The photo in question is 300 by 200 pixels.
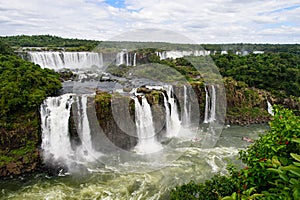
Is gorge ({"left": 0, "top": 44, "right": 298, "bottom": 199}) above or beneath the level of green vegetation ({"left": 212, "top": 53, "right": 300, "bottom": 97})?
beneath

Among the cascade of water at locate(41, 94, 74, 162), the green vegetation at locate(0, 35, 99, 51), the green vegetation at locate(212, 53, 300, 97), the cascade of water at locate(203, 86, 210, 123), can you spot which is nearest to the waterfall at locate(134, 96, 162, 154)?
the cascade of water at locate(41, 94, 74, 162)

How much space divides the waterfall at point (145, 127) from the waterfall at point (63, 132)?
2384 mm

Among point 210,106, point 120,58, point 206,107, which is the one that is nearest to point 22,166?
point 206,107

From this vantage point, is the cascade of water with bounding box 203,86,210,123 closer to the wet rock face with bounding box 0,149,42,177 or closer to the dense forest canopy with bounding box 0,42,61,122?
the dense forest canopy with bounding box 0,42,61,122

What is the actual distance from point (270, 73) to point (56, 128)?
18.2m

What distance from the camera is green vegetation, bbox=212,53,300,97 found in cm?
2019

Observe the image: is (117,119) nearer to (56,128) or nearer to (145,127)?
(145,127)

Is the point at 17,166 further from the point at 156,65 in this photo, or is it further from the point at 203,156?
the point at 156,65

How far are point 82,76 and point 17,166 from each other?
→ 1094 centimetres

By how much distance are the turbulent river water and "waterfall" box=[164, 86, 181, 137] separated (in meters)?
2.17

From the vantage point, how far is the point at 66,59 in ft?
75.2

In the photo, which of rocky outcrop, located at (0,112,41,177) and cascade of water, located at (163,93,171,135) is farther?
cascade of water, located at (163,93,171,135)

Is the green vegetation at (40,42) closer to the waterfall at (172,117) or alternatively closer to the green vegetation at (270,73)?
the green vegetation at (270,73)

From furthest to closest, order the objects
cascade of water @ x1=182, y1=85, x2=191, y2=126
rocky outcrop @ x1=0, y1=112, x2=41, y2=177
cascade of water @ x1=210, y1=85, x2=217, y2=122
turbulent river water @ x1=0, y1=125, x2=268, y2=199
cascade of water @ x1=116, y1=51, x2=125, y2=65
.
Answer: cascade of water @ x1=116, y1=51, x2=125, y2=65, cascade of water @ x1=210, y1=85, x2=217, y2=122, cascade of water @ x1=182, y1=85, x2=191, y2=126, rocky outcrop @ x1=0, y1=112, x2=41, y2=177, turbulent river water @ x1=0, y1=125, x2=268, y2=199
